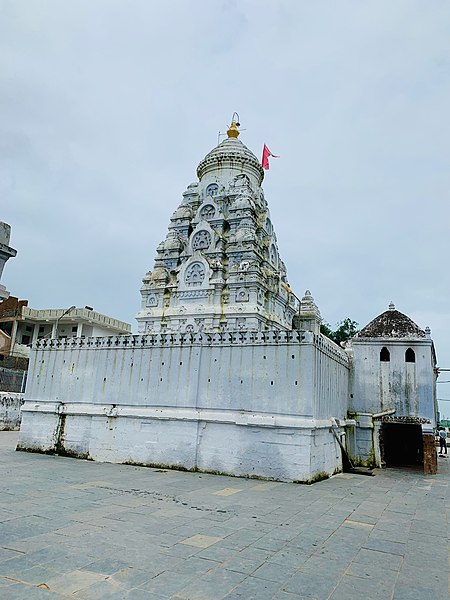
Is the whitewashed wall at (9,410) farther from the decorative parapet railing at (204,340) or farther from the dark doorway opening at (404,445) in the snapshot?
the dark doorway opening at (404,445)

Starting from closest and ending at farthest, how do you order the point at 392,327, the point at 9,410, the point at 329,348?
the point at 329,348, the point at 392,327, the point at 9,410

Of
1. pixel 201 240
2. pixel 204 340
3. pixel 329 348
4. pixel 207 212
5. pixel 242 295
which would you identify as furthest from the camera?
pixel 207 212

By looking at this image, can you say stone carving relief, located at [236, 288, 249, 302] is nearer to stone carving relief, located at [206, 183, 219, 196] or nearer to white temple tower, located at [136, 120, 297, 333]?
white temple tower, located at [136, 120, 297, 333]

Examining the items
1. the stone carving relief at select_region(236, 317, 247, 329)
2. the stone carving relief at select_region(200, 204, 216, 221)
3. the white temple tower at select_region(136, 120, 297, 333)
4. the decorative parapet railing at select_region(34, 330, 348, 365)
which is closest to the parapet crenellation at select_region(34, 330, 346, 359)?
the decorative parapet railing at select_region(34, 330, 348, 365)

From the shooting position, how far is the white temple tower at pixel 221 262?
25172 millimetres

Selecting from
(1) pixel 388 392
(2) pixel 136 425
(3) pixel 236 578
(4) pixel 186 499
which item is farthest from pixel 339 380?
(3) pixel 236 578

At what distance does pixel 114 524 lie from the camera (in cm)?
790

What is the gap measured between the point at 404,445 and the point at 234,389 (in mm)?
12410

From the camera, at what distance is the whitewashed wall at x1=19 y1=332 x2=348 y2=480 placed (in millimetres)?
14211

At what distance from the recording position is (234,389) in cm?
1528

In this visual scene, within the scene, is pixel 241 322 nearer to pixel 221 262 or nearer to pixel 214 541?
pixel 221 262

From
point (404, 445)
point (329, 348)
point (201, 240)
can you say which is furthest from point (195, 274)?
point (404, 445)

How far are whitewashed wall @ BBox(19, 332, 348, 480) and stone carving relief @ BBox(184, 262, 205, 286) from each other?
910cm

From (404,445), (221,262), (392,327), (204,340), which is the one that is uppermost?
(221,262)
